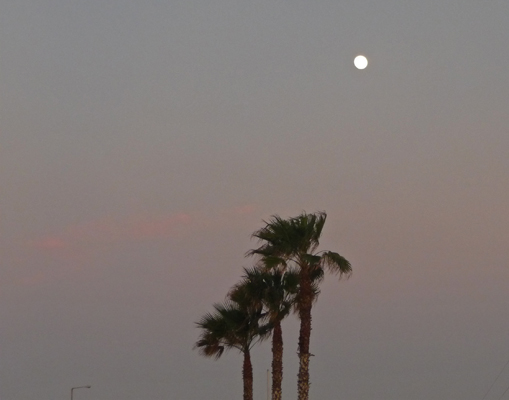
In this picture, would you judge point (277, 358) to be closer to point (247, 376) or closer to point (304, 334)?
point (247, 376)

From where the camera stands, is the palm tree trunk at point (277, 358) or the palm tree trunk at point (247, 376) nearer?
the palm tree trunk at point (277, 358)

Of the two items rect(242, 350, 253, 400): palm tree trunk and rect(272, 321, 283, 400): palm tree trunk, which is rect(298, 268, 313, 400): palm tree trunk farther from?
rect(242, 350, 253, 400): palm tree trunk

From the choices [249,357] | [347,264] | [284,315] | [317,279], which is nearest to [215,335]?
[249,357]

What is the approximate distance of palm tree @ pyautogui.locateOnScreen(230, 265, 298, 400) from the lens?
39.5m

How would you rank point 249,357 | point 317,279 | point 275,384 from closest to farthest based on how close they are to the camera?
point 317,279 < point 275,384 < point 249,357

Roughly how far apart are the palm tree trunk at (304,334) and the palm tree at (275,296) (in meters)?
2.77

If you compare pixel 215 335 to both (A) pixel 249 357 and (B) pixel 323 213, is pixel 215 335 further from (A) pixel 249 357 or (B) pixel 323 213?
Answer: (B) pixel 323 213

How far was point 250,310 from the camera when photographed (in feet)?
136

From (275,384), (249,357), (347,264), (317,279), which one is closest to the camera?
(347,264)

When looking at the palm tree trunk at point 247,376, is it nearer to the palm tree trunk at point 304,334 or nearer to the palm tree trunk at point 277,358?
the palm tree trunk at point 277,358

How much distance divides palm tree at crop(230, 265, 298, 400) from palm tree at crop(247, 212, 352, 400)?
8.51ft

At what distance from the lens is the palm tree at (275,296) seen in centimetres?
3950

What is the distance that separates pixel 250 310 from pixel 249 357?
2.89 m

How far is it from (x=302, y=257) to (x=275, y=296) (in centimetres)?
410
